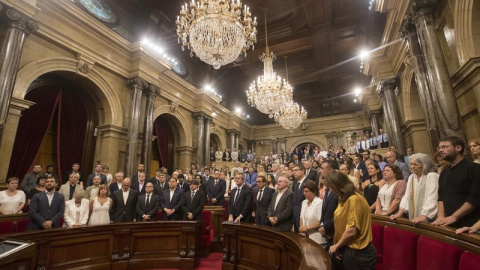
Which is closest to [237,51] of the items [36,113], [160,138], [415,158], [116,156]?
[415,158]

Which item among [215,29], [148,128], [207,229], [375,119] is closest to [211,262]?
[207,229]

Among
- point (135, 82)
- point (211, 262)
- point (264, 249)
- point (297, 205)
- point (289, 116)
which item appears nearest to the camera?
point (264, 249)

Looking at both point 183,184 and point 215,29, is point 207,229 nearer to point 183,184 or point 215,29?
point 183,184

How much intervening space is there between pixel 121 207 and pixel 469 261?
443cm

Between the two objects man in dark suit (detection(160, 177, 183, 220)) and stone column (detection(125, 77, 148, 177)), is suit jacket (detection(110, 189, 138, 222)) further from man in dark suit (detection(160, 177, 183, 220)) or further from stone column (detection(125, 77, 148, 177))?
stone column (detection(125, 77, 148, 177))

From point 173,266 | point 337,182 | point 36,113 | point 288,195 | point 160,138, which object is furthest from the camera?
point 160,138

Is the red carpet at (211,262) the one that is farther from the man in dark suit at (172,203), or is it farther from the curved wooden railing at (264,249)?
the man in dark suit at (172,203)

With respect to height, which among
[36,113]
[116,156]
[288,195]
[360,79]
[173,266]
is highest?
[360,79]

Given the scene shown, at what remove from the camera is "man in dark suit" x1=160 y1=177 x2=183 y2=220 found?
4.33 m

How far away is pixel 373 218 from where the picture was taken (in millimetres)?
2975

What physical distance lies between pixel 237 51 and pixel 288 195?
323 cm

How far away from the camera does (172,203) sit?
4.41 meters

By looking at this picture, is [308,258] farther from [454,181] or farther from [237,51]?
[237,51]

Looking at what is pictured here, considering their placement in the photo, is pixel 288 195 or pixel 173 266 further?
pixel 173 266
